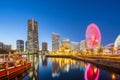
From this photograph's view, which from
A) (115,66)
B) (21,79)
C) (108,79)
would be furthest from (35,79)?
(115,66)

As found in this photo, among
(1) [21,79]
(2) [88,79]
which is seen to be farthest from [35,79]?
(2) [88,79]

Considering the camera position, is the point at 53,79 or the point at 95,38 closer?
the point at 53,79

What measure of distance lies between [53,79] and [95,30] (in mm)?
64460

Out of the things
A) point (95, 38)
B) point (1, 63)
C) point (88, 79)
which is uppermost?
point (95, 38)

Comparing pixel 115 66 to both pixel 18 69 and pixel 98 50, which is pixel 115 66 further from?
pixel 98 50

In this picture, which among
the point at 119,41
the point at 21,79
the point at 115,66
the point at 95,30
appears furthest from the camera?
the point at 119,41

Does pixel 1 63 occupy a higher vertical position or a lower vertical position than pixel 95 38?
lower

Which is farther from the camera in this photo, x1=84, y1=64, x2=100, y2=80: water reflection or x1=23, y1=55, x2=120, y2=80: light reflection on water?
x1=84, y1=64, x2=100, y2=80: water reflection

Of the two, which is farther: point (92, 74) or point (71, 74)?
point (71, 74)

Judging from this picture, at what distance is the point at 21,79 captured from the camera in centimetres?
4338

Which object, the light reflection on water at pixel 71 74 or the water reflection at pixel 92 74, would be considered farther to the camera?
the water reflection at pixel 92 74

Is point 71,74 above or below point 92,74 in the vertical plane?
below

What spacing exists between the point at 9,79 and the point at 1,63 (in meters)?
3.69

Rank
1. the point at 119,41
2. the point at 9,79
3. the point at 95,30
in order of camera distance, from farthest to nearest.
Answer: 1. the point at 119,41
2. the point at 95,30
3. the point at 9,79
